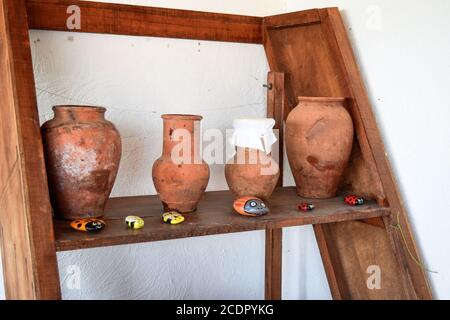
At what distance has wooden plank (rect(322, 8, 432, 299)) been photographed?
102cm

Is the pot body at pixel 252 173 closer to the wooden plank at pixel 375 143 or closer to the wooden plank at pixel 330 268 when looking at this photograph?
the wooden plank at pixel 375 143

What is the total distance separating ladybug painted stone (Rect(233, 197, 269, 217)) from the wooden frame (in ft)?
0.13

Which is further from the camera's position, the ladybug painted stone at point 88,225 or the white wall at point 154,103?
the white wall at point 154,103

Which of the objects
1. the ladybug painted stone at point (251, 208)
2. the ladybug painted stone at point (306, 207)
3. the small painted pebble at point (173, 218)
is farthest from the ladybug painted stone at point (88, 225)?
the ladybug painted stone at point (306, 207)

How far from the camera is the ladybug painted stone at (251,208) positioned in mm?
923

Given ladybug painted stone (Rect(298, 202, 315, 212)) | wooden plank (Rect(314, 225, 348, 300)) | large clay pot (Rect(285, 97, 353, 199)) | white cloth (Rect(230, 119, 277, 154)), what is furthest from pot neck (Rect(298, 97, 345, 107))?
wooden plank (Rect(314, 225, 348, 300))

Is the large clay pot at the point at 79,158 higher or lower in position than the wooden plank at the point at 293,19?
lower

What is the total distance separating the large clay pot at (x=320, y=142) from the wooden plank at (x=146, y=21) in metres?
0.30

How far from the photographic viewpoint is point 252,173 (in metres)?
1.00

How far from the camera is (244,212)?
0.93 meters

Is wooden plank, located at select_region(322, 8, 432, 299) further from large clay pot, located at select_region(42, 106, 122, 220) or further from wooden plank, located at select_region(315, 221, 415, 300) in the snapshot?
large clay pot, located at select_region(42, 106, 122, 220)

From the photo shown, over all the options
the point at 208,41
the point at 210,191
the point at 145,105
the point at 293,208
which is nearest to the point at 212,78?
the point at 208,41

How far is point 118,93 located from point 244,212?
45 cm
